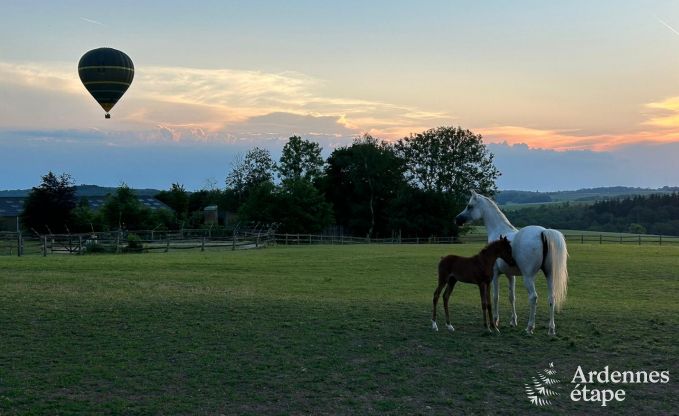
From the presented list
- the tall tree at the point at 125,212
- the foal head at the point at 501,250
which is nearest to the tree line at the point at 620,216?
the tall tree at the point at 125,212

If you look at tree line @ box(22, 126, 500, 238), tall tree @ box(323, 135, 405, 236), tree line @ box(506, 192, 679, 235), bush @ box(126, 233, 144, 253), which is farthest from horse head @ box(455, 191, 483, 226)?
tree line @ box(506, 192, 679, 235)

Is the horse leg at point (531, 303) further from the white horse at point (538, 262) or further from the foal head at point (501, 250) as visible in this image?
the foal head at point (501, 250)

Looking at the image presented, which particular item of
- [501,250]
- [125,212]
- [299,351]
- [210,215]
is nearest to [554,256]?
[501,250]

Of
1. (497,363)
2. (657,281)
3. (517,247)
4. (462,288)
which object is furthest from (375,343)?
(657,281)

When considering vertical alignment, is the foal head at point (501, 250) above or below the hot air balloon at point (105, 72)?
below

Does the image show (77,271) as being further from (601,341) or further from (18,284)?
(601,341)

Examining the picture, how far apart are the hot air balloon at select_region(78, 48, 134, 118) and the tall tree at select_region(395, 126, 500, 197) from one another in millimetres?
45581

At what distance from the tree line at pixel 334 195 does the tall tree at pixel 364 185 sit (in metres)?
0.12

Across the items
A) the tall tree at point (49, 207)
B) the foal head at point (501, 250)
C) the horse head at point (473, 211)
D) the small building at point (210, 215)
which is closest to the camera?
the foal head at point (501, 250)

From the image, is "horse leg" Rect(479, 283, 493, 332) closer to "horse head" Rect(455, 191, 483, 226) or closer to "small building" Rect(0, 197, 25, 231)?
"horse head" Rect(455, 191, 483, 226)

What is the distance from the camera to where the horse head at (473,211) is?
11258 millimetres

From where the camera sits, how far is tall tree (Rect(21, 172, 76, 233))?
169 feet

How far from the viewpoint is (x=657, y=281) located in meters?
18.5

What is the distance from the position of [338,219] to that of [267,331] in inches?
2456
